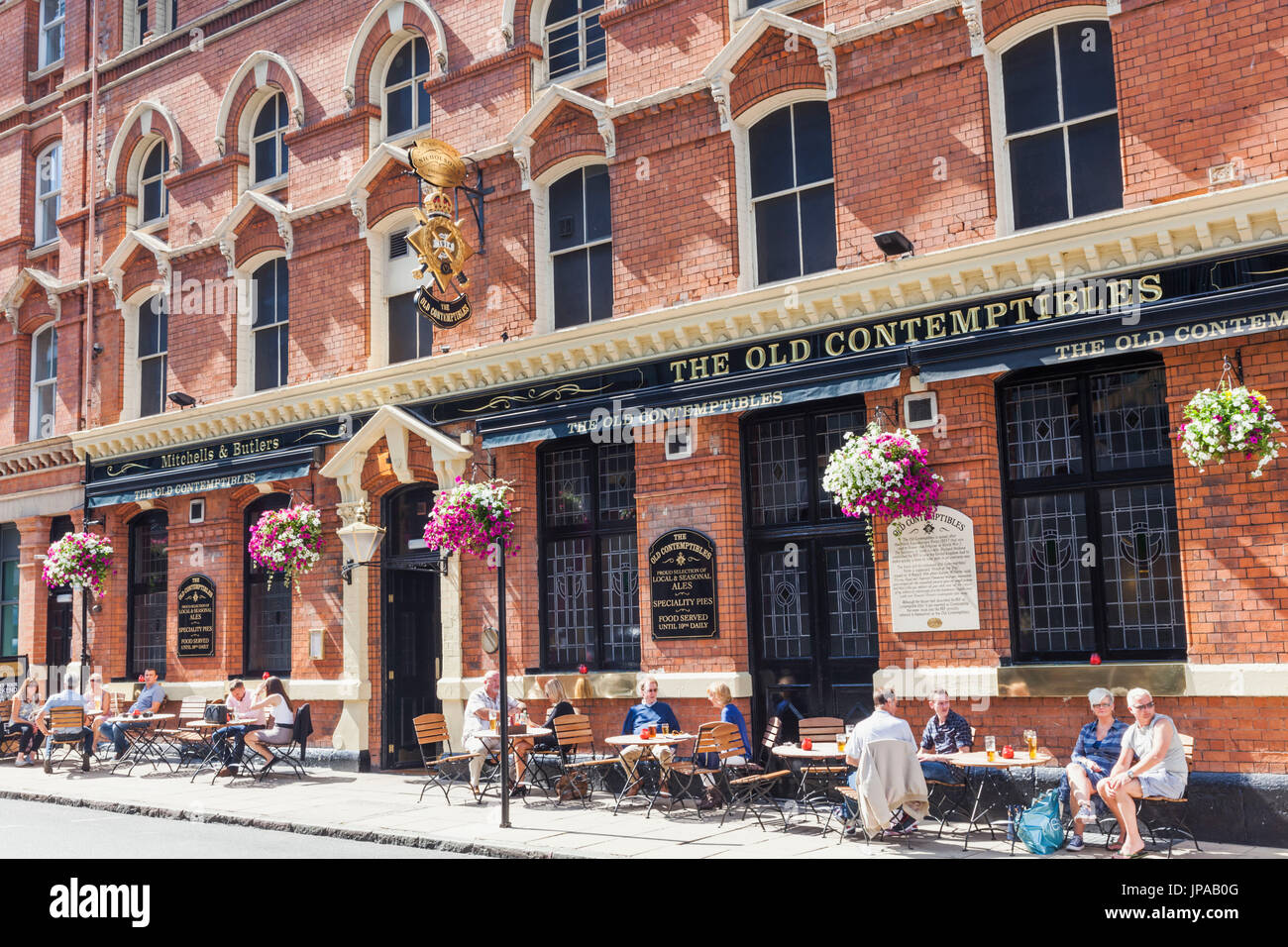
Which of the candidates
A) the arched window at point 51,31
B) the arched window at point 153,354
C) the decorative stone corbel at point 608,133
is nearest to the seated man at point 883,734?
the decorative stone corbel at point 608,133

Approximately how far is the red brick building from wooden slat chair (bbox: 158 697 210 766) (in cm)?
67

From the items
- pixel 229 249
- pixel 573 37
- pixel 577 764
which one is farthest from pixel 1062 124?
pixel 229 249

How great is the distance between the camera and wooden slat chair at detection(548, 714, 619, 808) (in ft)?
44.1

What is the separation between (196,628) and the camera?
62.5 ft

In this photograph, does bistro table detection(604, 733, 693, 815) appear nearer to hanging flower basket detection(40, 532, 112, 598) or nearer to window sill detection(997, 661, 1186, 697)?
window sill detection(997, 661, 1186, 697)

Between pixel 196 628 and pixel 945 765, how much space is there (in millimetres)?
12853

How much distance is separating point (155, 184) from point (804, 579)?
14.8 metres

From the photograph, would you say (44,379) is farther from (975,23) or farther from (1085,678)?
(1085,678)

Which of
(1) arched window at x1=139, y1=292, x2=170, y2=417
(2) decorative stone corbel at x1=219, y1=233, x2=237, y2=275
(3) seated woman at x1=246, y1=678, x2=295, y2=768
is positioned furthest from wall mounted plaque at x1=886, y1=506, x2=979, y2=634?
(1) arched window at x1=139, y1=292, x2=170, y2=417

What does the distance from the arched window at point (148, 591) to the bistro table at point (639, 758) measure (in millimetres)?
10160

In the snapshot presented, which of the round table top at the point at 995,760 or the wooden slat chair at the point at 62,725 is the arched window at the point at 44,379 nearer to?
the wooden slat chair at the point at 62,725

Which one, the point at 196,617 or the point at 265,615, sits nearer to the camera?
the point at 265,615

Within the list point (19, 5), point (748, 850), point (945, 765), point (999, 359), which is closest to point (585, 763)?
point (748, 850)

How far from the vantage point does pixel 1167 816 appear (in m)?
9.75
